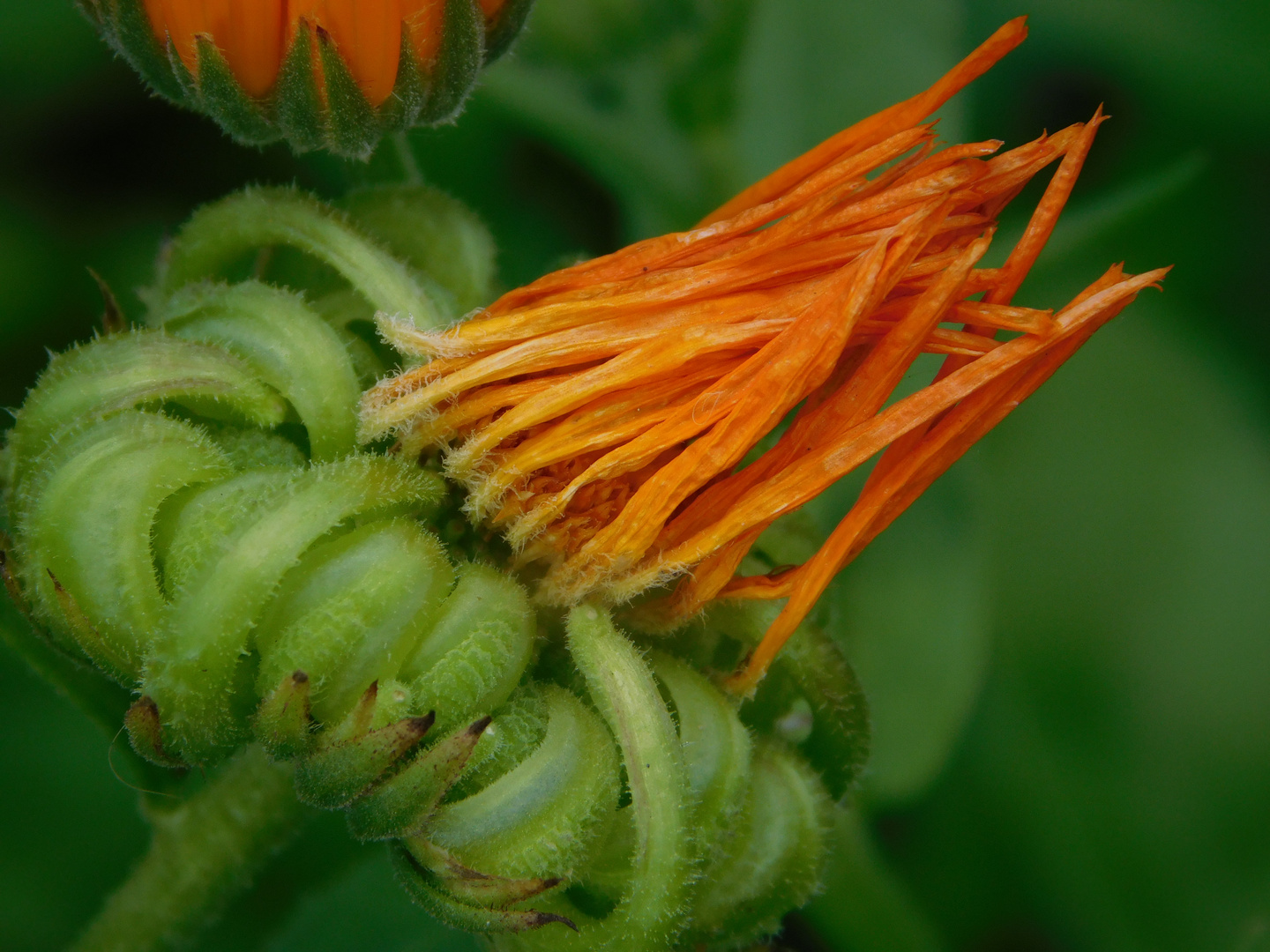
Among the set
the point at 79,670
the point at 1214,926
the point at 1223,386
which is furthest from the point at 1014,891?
the point at 79,670

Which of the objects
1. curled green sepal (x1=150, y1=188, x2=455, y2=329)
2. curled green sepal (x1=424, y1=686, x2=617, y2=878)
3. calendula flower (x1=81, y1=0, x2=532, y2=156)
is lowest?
curled green sepal (x1=424, y1=686, x2=617, y2=878)

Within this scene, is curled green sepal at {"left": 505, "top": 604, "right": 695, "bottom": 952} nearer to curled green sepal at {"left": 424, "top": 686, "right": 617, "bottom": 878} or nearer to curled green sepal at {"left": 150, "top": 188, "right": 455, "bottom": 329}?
curled green sepal at {"left": 424, "top": 686, "right": 617, "bottom": 878}

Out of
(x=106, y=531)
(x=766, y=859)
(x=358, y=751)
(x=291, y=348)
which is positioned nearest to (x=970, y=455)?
(x=766, y=859)

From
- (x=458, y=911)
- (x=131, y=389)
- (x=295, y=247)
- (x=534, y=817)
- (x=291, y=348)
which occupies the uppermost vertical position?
(x=295, y=247)

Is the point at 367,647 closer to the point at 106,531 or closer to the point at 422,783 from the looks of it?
the point at 422,783

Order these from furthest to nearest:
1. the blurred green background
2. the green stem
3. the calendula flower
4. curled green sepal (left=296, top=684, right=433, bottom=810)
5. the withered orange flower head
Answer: the blurred green background, the green stem, the calendula flower, the withered orange flower head, curled green sepal (left=296, top=684, right=433, bottom=810)

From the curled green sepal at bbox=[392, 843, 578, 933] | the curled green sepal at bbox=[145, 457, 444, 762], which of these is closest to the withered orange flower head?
the curled green sepal at bbox=[145, 457, 444, 762]

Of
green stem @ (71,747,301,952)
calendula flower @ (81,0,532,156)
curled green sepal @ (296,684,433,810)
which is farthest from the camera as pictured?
green stem @ (71,747,301,952)
